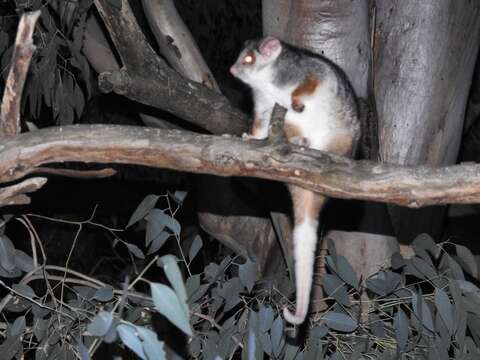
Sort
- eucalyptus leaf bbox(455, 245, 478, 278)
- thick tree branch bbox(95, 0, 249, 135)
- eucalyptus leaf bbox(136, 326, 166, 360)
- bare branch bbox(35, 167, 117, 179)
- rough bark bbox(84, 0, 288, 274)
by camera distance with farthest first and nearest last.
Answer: rough bark bbox(84, 0, 288, 274)
eucalyptus leaf bbox(455, 245, 478, 278)
thick tree branch bbox(95, 0, 249, 135)
bare branch bbox(35, 167, 117, 179)
eucalyptus leaf bbox(136, 326, 166, 360)

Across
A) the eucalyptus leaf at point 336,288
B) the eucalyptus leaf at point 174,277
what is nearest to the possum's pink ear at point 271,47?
the eucalyptus leaf at point 336,288

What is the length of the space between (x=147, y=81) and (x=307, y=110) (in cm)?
57

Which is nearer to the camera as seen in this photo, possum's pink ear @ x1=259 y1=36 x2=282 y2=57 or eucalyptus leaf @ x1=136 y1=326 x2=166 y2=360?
eucalyptus leaf @ x1=136 y1=326 x2=166 y2=360

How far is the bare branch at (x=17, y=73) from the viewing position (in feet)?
6.60

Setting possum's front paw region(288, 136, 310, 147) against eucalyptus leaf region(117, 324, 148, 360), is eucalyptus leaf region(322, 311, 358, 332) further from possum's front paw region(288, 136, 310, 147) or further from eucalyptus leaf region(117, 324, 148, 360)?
eucalyptus leaf region(117, 324, 148, 360)

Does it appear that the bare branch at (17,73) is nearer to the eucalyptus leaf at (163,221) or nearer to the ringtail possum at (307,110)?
the ringtail possum at (307,110)

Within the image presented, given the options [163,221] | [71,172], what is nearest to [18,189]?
[71,172]

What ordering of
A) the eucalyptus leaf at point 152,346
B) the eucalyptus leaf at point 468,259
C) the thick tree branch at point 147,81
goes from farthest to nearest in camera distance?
the eucalyptus leaf at point 468,259
the thick tree branch at point 147,81
the eucalyptus leaf at point 152,346

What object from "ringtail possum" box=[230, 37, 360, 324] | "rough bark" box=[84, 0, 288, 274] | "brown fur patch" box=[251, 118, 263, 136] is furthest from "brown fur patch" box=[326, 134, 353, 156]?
"rough bark" box=[84, 0, 288, 274]

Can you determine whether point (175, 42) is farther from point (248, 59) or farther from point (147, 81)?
point (147, 81)

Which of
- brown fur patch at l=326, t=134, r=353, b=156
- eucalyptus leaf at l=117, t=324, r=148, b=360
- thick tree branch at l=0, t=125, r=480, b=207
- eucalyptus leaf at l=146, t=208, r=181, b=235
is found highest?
thick tree branch at l=0, t=125, r=480, b=207

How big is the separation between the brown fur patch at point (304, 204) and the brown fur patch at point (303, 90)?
29cm

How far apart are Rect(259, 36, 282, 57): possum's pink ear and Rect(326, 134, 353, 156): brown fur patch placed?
0.39 meters

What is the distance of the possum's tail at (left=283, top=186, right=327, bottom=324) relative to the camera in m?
2.54
